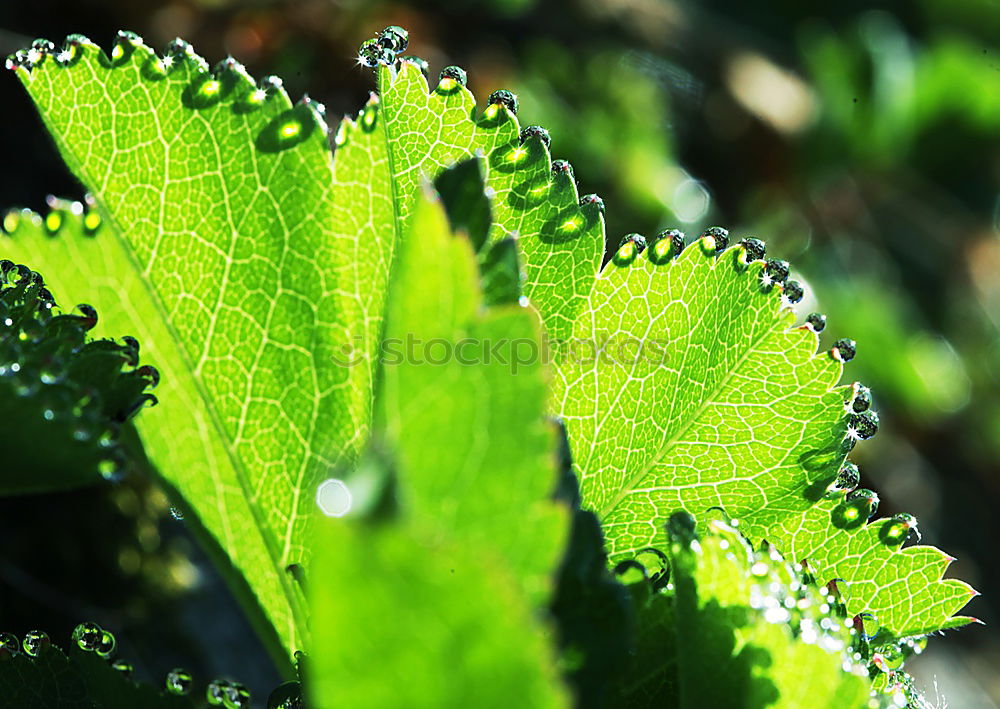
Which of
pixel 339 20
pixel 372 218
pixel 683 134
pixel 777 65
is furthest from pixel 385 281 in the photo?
pixel 777 65

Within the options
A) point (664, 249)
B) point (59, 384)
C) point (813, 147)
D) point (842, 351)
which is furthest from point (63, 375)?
point (813, 147)

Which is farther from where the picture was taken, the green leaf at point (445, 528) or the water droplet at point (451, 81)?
the water droplet at point (451, 81)

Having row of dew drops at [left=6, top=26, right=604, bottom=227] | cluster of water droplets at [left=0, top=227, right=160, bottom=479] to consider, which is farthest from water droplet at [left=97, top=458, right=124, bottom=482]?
row of dew drops at [left=6, top=26, right=604, bottom=227]

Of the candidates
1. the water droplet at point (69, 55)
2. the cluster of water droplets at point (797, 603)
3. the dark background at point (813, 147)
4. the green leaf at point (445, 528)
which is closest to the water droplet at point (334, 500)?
the green leaf at point (445, 528)

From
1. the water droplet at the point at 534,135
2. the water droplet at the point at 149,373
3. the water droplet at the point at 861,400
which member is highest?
the water droplet at the point at 534,135

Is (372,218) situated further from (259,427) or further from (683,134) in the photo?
(683,134)

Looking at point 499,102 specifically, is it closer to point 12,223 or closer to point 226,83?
point 226,83

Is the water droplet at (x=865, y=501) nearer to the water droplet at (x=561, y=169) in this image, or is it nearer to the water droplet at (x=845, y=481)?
the water droplet at (x=845, y=481)
